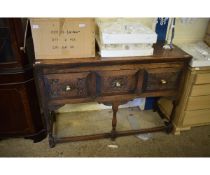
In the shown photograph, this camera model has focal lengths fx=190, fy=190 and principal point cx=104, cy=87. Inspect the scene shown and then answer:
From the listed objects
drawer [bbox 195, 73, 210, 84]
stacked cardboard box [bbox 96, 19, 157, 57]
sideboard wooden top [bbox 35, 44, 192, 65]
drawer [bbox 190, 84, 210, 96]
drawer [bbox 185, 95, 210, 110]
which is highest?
stacked cardboard box [bbox 96, 19, 157, 57]

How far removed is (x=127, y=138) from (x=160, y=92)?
0.56 metres

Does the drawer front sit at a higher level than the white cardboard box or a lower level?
lower

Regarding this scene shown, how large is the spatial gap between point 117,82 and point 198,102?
83 centimetres

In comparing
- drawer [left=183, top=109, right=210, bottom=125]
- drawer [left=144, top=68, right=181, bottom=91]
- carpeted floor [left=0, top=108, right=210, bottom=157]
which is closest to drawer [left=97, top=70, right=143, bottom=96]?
drawer [left=144, top=68, right=181, bottom=91]

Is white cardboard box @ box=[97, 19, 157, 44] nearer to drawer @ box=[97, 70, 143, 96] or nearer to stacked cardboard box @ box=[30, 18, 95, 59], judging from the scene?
stacked cardboard box @ box=[30, 18, 95, 59]

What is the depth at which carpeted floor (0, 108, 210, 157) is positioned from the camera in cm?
166

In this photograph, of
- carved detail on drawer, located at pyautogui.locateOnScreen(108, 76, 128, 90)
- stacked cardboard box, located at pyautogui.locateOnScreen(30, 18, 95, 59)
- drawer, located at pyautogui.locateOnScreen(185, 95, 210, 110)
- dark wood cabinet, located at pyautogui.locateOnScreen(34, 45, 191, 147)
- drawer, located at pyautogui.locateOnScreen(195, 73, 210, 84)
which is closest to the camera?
stacked cardboard box, located at pyautogui.locateOnScreen(30, 18, 95, 59)

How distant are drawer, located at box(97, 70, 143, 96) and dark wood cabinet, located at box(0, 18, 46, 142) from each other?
565mm

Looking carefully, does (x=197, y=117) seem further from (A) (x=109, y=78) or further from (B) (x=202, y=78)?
(A) (x=109, y=78)

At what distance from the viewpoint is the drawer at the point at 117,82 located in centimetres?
143

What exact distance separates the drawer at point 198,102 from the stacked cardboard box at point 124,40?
0.63 meters

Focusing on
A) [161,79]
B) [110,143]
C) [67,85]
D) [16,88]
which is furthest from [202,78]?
[16,88]
